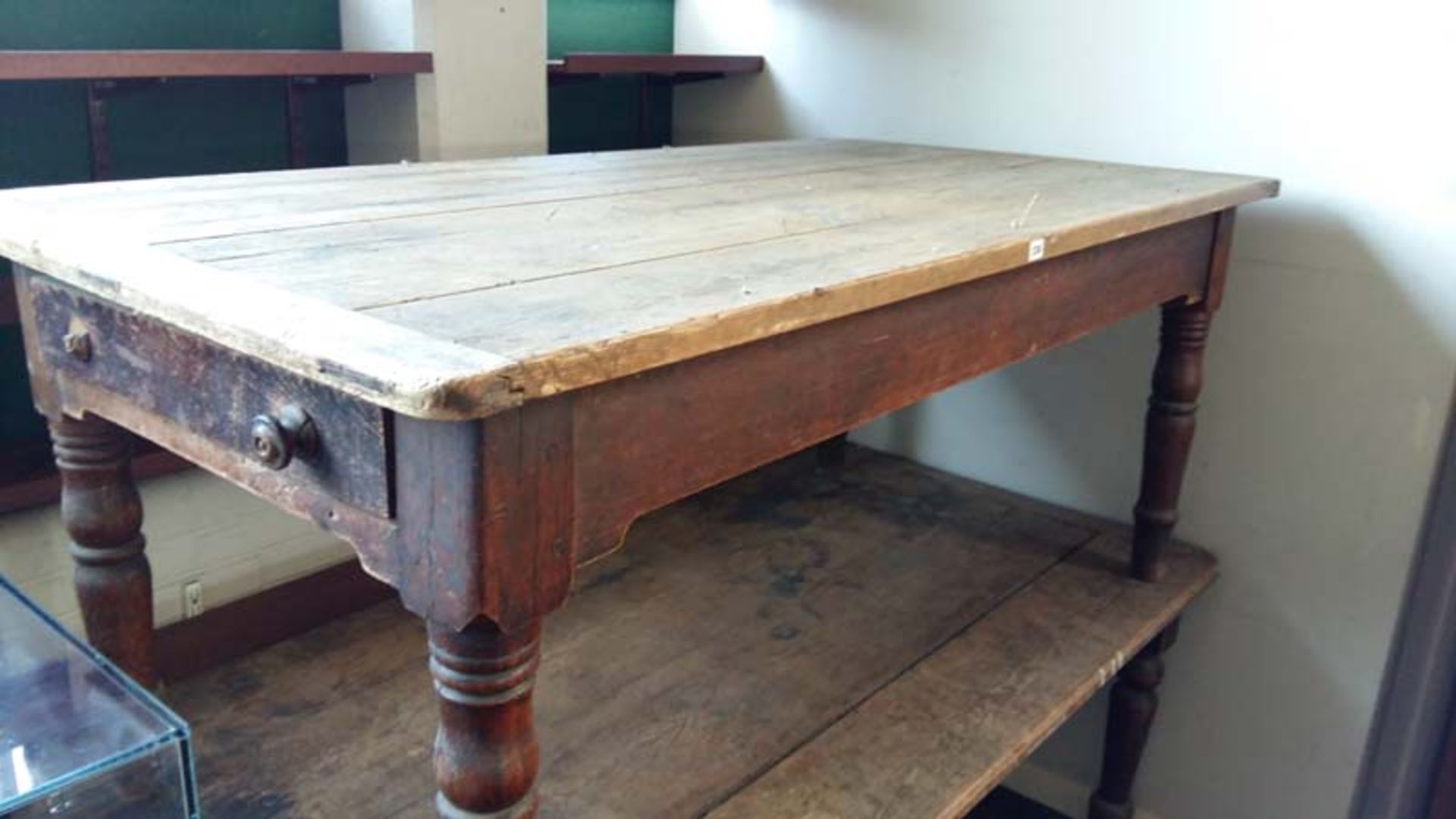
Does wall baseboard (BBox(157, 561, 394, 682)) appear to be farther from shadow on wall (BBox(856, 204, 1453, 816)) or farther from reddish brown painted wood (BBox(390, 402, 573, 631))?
shadow on wall (BBox(856, 204, 1453, 816))

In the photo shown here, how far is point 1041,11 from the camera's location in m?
1.96

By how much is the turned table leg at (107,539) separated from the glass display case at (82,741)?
48 mm

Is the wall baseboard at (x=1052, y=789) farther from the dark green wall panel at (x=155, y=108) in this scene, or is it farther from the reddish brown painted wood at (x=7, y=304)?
the reddish brown painted wood at (x=7, y=304)

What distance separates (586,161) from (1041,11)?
0.84m

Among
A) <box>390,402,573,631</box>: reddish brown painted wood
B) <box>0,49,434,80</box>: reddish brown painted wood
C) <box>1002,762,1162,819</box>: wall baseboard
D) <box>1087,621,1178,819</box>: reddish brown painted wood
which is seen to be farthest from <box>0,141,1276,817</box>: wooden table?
<box>1002,762,1162,819</box>: wall baseboard

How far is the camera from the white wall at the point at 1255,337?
5.53 feet

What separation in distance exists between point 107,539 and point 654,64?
1303 mm

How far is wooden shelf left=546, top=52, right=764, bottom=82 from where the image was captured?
197cm

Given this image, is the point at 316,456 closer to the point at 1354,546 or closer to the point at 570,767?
the point at 570,767

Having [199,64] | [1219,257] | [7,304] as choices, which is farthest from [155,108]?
[1219,257]

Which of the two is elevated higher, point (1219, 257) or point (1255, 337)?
point (1219, 257)

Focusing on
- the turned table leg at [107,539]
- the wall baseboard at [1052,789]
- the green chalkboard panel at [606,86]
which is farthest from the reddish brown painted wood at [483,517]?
the wall baseboard at [1052,789]

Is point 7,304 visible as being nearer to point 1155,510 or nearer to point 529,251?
point 529,251

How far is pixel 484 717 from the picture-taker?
829 mm
